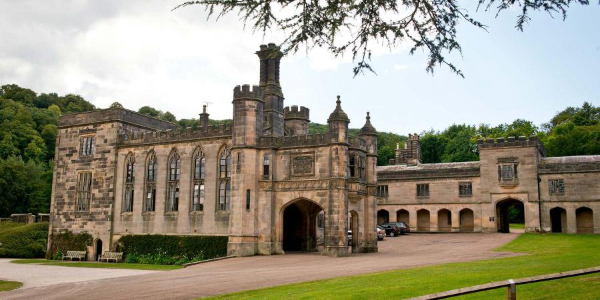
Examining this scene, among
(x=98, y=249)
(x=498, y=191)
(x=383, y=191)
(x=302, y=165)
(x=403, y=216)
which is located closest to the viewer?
(x=302, y=165)

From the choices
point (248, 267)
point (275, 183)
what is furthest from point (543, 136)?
point (248, 267)

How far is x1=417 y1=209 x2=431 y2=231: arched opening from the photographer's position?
5362cm

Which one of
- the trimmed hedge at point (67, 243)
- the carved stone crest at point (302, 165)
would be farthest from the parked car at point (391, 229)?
the trimmed hedge at point (67, 243)

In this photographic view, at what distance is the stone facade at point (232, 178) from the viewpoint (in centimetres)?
3250

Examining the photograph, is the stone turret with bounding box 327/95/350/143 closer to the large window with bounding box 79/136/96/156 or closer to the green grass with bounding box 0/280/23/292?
the green grass with bounding box 0/280/23/292

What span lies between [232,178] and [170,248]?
7.17 m

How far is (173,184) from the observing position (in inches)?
1507

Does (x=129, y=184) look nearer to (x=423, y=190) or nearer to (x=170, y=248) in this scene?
(x=170, y=248)

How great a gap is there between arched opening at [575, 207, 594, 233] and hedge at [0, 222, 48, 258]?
44.1 metres

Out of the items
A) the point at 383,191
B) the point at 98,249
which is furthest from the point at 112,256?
the point at 383,191

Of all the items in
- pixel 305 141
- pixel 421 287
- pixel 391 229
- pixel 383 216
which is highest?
pixel 305 141

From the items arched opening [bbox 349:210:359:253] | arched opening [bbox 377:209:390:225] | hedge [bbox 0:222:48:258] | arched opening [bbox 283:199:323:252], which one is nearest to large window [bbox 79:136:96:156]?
hedge [bbox 0:222:48:258]

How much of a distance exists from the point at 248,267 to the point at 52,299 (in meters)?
10.4

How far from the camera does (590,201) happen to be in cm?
4438
